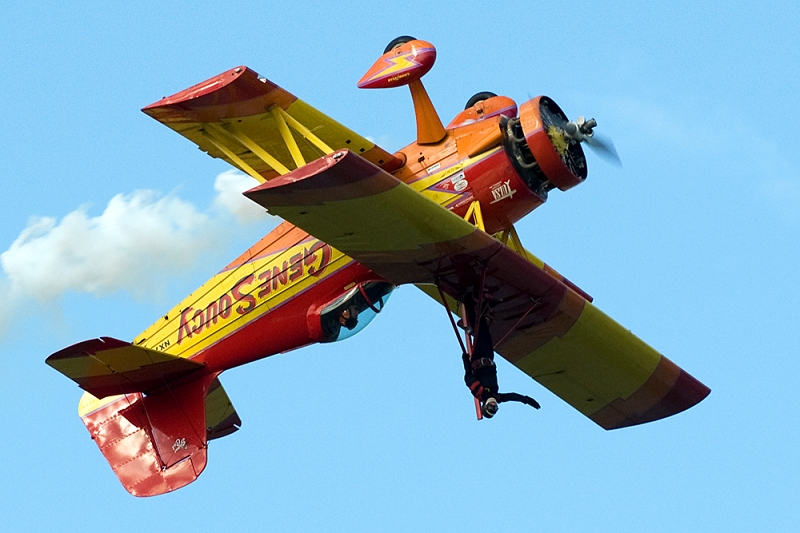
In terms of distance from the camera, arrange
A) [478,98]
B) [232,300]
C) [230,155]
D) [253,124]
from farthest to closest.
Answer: [232,300]
[478,98]
[230,155]
[253,124]

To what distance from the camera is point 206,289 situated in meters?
25.1

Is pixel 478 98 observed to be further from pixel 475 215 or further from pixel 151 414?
pixel 151 414

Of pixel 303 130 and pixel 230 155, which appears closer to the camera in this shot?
pixel 303 130

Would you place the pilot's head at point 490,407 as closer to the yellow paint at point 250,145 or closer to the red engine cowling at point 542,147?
the red engine cowling at point 542,147

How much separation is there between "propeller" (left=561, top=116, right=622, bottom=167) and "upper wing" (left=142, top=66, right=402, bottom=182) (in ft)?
7.84

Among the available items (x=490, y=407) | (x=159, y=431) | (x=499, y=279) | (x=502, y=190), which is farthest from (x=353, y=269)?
(x=159, y=431)

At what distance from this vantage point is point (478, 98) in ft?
79.0

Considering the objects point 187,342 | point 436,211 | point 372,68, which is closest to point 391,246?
point 436,211

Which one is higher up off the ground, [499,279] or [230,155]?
[230,155]

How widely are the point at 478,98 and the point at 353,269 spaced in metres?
3.01

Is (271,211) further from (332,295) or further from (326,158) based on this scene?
(332,295)

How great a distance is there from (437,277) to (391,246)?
1.15m

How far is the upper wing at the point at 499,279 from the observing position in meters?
20.8

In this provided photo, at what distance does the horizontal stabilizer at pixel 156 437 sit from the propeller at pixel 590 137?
6368 millimetres
